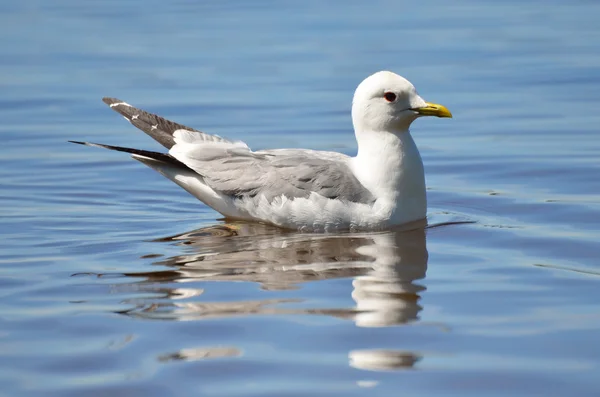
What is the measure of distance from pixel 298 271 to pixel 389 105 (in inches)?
76.0

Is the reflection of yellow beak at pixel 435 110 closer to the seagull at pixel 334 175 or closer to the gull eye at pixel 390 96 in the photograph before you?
the seagull at pixel 334 175

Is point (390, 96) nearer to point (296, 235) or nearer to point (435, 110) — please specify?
point (435, 110)

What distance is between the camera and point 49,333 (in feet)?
20.8

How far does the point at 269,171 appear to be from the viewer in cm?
914

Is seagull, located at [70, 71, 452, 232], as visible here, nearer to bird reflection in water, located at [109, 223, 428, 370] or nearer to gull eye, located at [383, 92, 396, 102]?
gull eye, located at [383, 92, 396, 102]

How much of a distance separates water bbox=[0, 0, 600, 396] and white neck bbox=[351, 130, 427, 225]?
0.22 metres

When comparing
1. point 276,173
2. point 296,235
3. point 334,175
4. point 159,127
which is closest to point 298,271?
point 296,235

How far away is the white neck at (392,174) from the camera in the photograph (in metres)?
8.88

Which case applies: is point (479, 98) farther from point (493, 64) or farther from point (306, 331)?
point (306, 331)

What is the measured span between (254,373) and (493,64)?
10673mm

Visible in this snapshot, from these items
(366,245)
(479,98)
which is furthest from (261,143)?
(366,245)

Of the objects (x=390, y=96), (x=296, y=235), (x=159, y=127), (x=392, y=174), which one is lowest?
(x=296, y=235)

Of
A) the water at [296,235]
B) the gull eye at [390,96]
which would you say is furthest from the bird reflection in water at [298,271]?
the gull eye at [390,96]

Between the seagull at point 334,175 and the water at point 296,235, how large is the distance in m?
0.19
